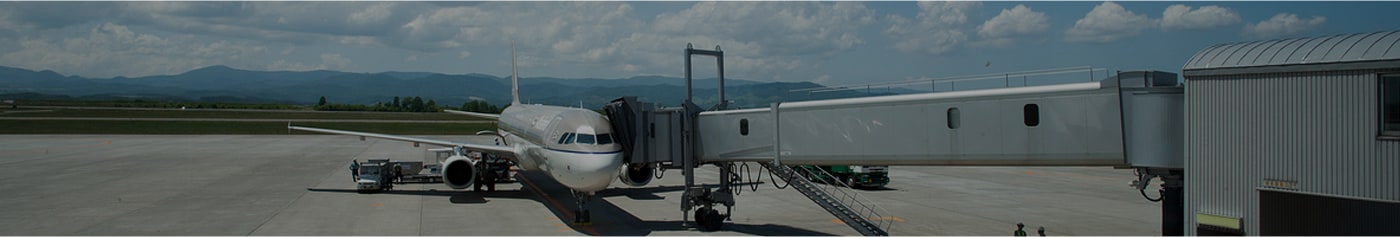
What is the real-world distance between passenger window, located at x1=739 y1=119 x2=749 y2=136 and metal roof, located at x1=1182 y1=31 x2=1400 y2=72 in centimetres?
1031

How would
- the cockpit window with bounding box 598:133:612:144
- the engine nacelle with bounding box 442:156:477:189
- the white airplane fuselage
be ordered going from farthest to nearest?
the engine nacelle with bounding box 442:156:477:189, the cockpit window with bounding box 598:133:612:144, the white airplane fuselage

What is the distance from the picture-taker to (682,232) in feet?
75.7

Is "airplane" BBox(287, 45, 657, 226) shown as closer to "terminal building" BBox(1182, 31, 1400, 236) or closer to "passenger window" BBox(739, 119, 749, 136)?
"passenger window" BBox(739, 119, 749, 136)

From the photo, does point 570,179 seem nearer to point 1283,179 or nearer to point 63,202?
point 1283,179

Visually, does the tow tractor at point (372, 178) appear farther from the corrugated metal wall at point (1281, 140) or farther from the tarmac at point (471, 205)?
the corrugated metal wall at point (1281, 140)

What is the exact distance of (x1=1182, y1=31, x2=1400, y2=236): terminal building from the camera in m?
11.7

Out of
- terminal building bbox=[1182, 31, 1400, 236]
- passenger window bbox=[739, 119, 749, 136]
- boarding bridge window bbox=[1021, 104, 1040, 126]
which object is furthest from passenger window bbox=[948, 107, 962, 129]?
passenger window bbox=[739, 119, 749, 136]

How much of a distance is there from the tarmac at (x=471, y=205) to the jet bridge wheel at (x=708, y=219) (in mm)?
239

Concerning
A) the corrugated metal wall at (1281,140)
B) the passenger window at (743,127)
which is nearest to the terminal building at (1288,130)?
the corrugated metal wall at (1281,140)

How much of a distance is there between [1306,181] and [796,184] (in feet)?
40.5

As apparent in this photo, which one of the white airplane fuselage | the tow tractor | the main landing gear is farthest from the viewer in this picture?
the tow tractor

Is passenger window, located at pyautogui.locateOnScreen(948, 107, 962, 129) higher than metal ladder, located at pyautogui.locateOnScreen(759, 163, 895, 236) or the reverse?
higher

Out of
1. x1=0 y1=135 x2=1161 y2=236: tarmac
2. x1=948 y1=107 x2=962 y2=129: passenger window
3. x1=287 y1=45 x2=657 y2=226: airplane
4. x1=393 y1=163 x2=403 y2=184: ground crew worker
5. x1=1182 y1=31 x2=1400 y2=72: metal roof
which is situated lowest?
x1=0 y1=135 x2=1161 y2=236: tarmac

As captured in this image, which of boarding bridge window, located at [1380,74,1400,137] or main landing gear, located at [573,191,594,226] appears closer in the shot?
boarding bridge window, located at [1380,74,1400,137]
